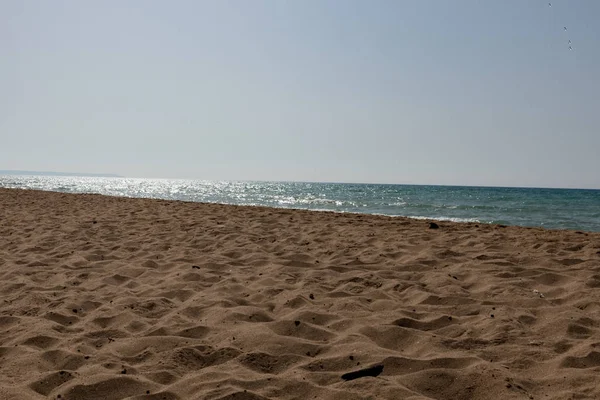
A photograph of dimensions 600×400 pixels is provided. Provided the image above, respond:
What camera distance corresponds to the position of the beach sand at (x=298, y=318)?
2562mm

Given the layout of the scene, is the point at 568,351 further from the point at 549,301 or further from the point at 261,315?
the point at 261,315

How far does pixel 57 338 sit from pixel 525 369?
2.95 metres

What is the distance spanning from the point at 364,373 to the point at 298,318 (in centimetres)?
100

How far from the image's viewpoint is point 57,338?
10.5ft

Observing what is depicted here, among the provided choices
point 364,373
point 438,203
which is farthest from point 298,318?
point 438,203

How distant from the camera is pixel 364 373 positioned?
2.66 metres

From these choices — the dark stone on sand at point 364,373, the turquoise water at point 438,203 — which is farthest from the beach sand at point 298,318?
the turquoise water at point 438,203

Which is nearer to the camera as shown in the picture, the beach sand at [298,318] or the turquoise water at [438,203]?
the beach sand at [298,318]

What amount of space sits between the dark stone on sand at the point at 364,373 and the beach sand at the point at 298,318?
0.05ft

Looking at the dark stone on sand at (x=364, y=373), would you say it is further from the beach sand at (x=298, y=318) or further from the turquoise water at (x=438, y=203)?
the turquoise water at (x=438, y=203)

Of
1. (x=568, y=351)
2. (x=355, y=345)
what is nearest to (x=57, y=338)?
(x=355, y=345)

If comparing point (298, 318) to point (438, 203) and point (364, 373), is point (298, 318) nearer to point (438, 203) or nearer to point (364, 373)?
point (364, 373)

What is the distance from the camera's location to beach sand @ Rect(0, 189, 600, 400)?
2.56 meters

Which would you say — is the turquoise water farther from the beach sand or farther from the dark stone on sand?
the dark stone on sand
